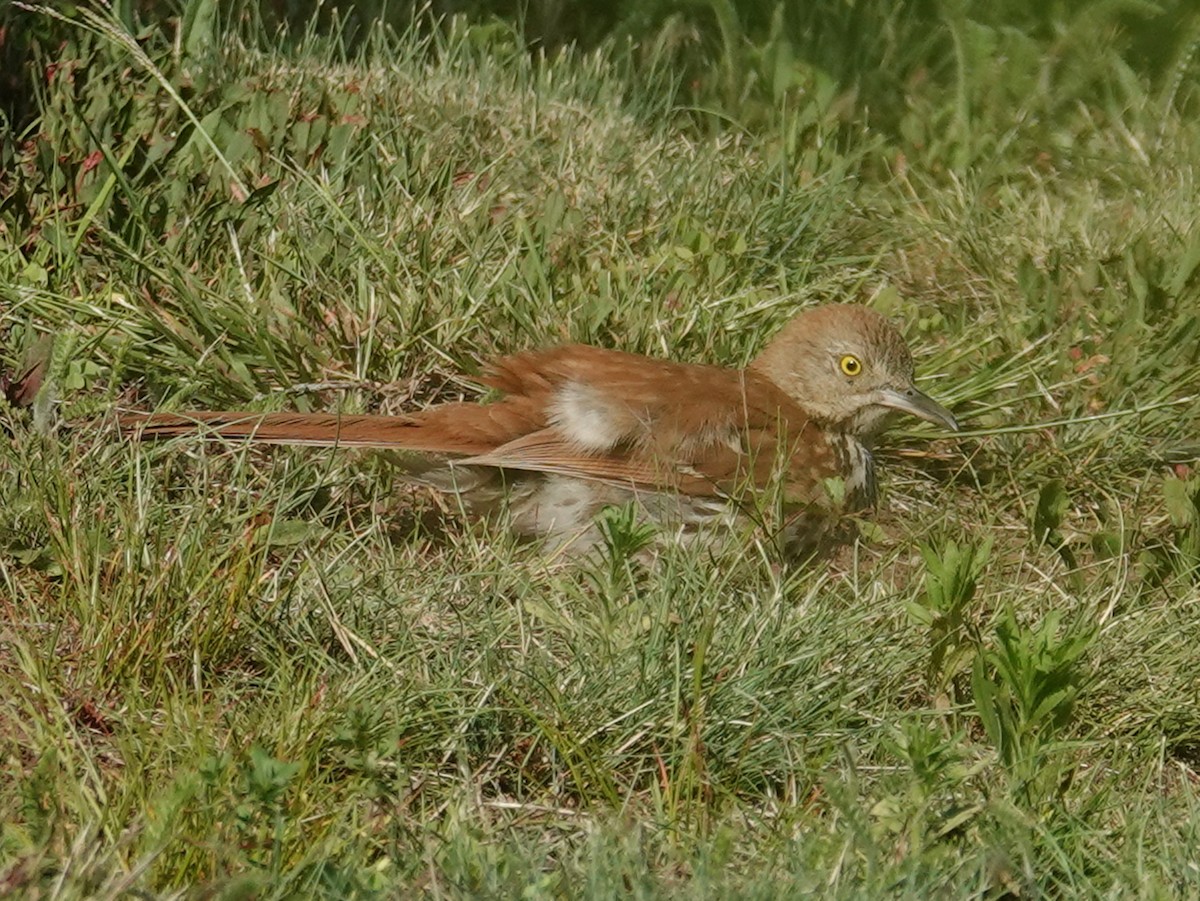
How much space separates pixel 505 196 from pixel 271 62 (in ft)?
3.51

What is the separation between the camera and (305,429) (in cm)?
473

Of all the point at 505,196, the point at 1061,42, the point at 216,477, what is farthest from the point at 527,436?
the point at 1061,42

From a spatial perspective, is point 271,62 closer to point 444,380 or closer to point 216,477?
point 444,380

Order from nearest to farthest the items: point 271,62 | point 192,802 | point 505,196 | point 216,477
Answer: point 192,802 → point 216,477 → point 505,196 → point 271,62

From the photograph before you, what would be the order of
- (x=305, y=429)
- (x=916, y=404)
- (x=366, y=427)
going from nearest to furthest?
1. (x=305, y=429)
2. (x=366, y=427)
3. (x=916, y=404)

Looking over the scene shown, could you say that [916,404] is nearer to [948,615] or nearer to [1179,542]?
[1179,542]

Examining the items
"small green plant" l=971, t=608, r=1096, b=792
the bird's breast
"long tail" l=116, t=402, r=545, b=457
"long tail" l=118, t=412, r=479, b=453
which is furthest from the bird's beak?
"small green plant" l=971, t=608, r=1096, b=792

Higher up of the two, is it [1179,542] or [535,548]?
[1179,542]

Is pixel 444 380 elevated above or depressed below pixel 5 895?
below

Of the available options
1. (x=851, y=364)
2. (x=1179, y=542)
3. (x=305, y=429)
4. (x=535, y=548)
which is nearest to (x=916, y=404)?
(x=851, y=364)

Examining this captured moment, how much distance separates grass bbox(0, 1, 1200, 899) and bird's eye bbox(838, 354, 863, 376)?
357 mm

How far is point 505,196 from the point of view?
6145 millimetres

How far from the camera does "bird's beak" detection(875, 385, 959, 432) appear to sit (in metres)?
5.32

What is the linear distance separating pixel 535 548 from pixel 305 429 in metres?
0.66
